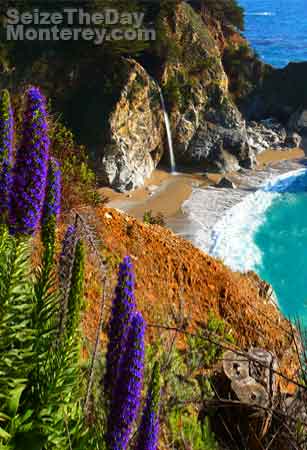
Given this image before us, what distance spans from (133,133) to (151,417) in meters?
29.1

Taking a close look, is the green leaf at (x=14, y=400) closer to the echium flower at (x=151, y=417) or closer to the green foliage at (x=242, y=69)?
the echium flower at (x=151, y=417)

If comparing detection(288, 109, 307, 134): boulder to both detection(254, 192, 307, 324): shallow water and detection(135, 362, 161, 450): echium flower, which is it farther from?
detection(135, 362, 161, 450): echium flower

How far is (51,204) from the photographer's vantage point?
11.7 feet

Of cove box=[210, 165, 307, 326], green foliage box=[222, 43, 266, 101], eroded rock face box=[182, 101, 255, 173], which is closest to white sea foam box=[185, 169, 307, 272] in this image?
cove box=[210, 165, 307, 326]

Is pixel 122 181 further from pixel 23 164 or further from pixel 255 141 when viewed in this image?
pixel 23 164

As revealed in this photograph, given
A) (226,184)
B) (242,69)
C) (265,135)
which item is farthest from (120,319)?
(242,69)

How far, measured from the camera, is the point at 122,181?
29672 mm

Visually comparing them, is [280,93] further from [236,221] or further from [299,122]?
[236,221]

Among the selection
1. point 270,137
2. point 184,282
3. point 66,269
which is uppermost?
point 270,137

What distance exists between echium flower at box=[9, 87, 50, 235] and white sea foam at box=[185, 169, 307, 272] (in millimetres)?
20016

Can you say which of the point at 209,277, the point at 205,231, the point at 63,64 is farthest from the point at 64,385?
the point at 63,64

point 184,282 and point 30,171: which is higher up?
point 30,171

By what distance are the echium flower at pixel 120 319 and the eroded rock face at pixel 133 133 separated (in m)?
26.7

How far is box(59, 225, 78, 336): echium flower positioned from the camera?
3.08 metres
